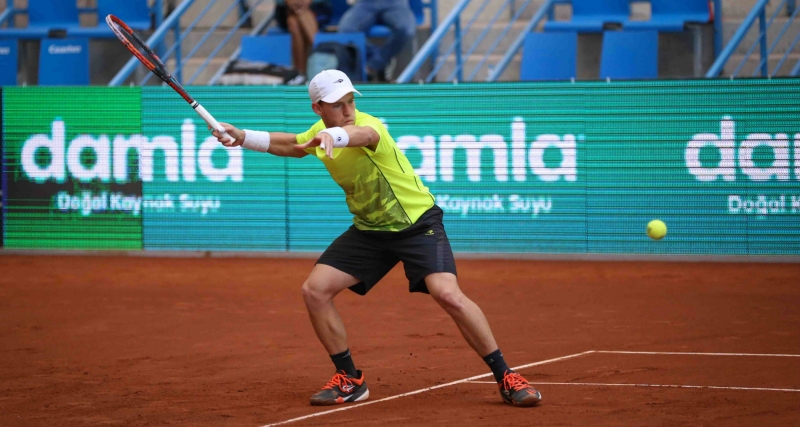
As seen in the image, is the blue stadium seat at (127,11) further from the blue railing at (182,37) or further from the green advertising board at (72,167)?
the green advertising board at (72,167)

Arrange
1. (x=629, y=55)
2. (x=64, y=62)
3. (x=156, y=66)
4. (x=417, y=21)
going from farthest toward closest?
(x=64, y=62)
(x=417, y=21)
(x=629, y=55)
(x=156, y=66)

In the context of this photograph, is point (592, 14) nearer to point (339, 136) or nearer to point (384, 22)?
point (384, 22)

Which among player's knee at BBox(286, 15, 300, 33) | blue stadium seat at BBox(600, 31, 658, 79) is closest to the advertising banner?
player's knee at BBox(286, 15, 300, 33)

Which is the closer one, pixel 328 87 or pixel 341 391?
pixel 328 87

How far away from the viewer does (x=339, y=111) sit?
209 inches

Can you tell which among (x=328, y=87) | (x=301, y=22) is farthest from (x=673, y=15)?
(x=328, y=87)

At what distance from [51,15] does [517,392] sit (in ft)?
44.0

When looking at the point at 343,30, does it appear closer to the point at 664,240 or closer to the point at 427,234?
the point at 664,240

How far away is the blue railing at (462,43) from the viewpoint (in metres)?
14.0

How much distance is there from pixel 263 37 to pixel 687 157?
636cm

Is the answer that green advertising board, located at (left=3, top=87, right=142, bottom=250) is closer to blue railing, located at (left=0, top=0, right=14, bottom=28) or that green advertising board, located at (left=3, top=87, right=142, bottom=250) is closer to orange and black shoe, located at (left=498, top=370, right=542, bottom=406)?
blue railing, located at (left=0, top=0, right=14, bottom=28)

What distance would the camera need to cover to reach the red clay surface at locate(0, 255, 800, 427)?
5.25 metres

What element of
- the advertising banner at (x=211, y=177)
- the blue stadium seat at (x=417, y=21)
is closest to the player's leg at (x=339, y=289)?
the advertising banner at (x=211, y=177)

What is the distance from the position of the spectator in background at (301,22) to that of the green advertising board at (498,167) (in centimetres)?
189
